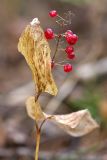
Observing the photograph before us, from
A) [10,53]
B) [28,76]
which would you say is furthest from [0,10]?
[28,76]

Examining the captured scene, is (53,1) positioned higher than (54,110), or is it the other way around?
(53,1)

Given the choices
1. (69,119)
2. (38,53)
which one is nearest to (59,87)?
(69,119)

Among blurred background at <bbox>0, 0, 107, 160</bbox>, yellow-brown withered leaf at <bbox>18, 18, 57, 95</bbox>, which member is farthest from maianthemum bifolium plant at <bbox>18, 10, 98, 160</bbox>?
blurred background at <bbox>0, 0, 107, 160</bbox>

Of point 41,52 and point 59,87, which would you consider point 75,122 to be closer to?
point 41,52

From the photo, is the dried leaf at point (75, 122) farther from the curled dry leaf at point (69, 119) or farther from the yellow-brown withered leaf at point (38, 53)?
the yellow-brown withered leaf at point (38, 53)

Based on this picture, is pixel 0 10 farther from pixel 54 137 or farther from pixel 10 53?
pixel 54 137
